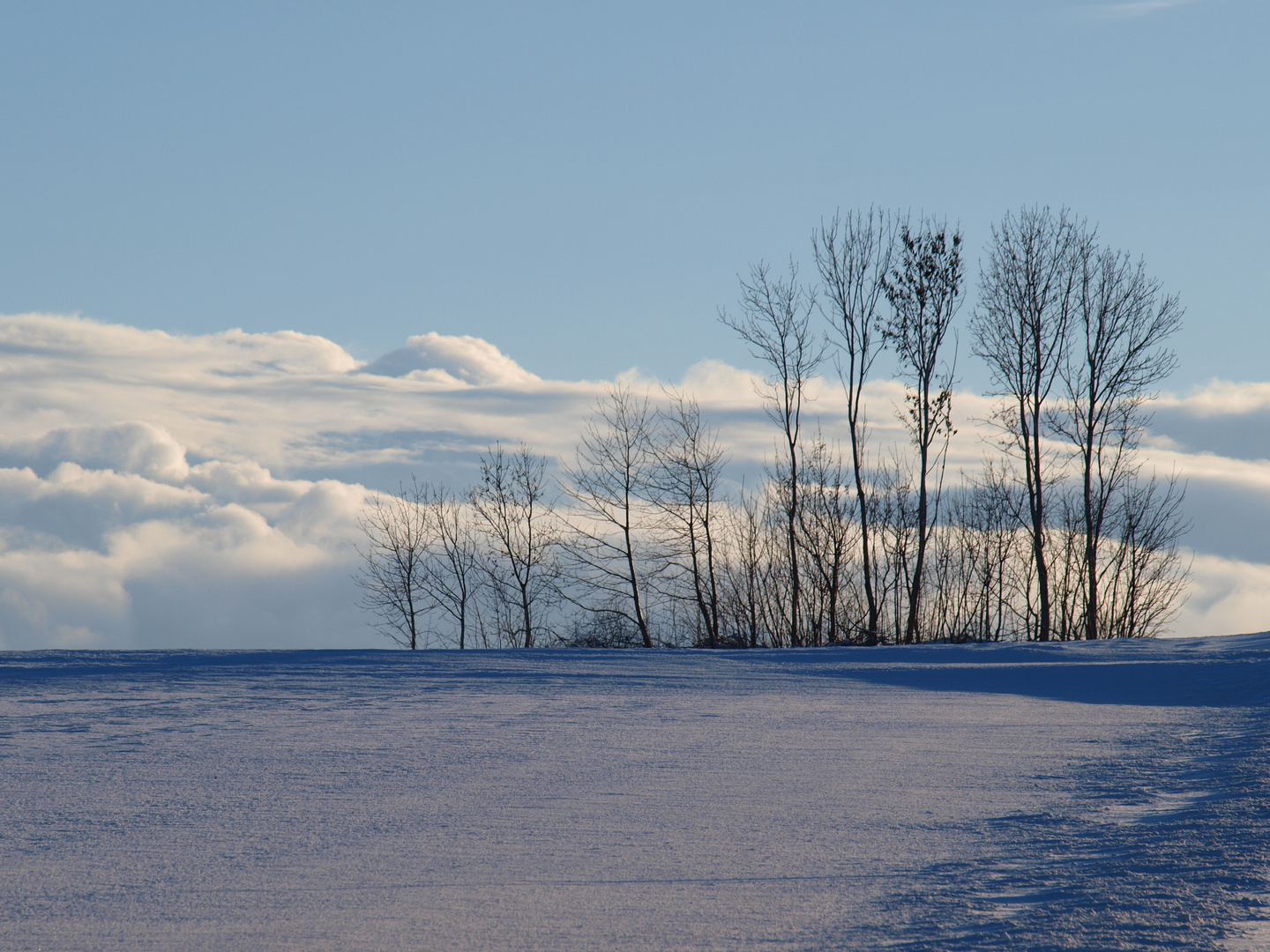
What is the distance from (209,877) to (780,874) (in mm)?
2121

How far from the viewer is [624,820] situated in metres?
4.78

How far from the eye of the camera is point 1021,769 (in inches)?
238

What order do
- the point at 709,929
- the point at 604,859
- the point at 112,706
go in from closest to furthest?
the point at 709,929
the point at 604,859
the point at 112,706

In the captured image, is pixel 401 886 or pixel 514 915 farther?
pixel 401 886

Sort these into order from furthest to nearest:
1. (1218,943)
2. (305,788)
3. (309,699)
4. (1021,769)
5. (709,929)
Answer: (309,699)
(1021,769)
(305,788)
(709,929)
(1218,943)

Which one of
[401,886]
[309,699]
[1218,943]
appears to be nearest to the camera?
[1218,943]

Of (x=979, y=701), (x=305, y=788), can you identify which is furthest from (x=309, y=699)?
(x=979, y=701)

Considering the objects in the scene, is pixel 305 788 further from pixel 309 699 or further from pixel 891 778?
pixel 309 699

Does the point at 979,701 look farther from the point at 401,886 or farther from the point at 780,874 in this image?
the point at 401,886

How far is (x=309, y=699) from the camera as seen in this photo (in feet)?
30.0

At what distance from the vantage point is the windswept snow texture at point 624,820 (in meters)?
3.33

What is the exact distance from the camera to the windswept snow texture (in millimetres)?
3326

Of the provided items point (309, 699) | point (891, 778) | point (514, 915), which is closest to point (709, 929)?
point (514, 915)

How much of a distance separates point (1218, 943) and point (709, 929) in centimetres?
148
